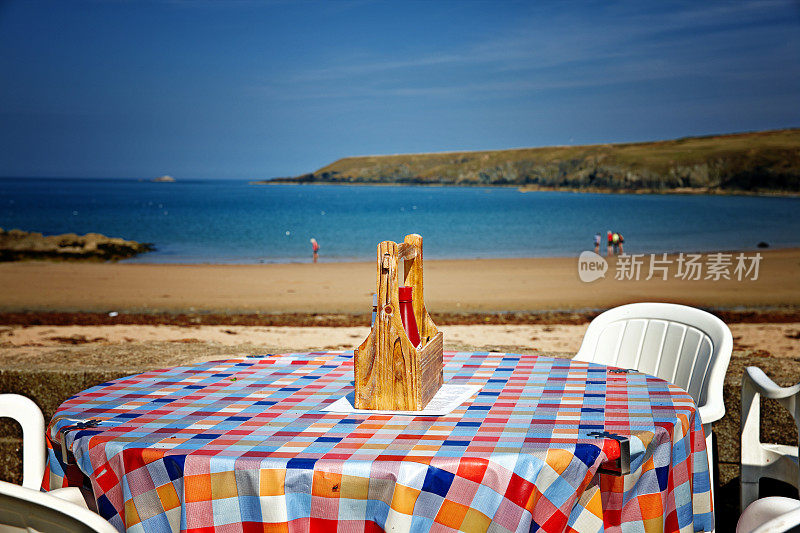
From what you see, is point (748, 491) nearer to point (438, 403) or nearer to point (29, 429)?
point (438, 403)

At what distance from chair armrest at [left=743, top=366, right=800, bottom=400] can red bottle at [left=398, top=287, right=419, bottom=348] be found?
102 cm

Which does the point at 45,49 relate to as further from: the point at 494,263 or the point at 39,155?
the point at 494,263

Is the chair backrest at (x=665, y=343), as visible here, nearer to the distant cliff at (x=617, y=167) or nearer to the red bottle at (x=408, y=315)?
the red bottle at (x=408, y=315)

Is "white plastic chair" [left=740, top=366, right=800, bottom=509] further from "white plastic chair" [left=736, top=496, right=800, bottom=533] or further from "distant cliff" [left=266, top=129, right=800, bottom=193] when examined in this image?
"distant cliff" [left=266, top=129, right=800, bottom=193]

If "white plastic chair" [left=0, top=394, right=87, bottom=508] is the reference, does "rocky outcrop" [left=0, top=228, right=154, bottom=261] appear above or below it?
below

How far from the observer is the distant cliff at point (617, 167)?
122 ft

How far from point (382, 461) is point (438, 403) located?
39cm

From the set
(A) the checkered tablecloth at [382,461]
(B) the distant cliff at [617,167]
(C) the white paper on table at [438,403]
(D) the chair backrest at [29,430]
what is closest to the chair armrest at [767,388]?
(A) the checkered tablecloth at [382,461]

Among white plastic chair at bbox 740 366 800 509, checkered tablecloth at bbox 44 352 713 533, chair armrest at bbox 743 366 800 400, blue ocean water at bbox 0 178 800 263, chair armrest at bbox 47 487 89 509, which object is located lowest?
blue ocean water at bbox 0 178 800 263

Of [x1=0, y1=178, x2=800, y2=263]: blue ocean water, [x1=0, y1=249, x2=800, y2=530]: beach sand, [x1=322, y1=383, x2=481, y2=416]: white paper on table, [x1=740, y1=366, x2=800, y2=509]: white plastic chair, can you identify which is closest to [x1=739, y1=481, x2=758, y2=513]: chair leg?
[x1=740, y1=366, x2=800, y2=509]: white plastic chair

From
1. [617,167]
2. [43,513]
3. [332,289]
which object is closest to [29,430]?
[43,513]

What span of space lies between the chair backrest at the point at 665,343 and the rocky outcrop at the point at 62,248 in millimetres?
20796

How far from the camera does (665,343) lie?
2.53m

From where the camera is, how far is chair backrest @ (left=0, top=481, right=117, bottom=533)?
1.01 meters
